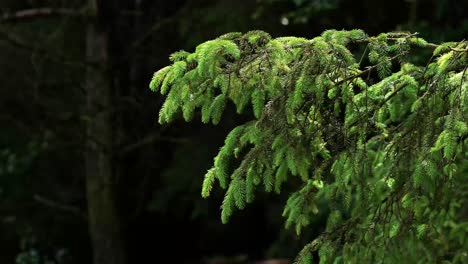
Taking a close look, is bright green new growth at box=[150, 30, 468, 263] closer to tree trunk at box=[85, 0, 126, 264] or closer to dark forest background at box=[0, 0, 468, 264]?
dark forest background at box=[0, 0, 468, 264]

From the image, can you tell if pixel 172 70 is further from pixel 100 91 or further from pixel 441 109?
pixel 100 91

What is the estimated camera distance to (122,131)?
9.17 metres

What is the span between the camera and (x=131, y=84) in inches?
385

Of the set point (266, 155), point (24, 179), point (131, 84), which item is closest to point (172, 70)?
point (266, 155)

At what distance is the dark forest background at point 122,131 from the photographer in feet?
27.9

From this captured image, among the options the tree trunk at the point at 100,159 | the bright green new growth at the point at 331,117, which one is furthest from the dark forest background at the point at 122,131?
the bright green new growth at the point at 331,117

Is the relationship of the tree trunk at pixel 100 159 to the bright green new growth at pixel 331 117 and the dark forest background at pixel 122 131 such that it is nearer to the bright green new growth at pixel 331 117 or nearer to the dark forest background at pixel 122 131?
the dark forest background at pixel 122 131

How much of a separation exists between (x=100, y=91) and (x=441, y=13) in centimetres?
396

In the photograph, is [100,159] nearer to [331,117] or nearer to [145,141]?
[145,141]

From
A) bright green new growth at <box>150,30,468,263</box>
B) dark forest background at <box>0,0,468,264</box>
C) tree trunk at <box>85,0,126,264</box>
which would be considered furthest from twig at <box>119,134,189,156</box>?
bright green new growth at <box>150,30,468,263</box>

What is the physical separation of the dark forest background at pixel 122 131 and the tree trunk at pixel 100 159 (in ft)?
0.04

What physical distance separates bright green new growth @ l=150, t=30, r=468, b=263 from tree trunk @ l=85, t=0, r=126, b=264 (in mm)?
5165

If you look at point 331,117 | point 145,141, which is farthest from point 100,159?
point 331,117

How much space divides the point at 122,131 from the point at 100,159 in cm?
56
